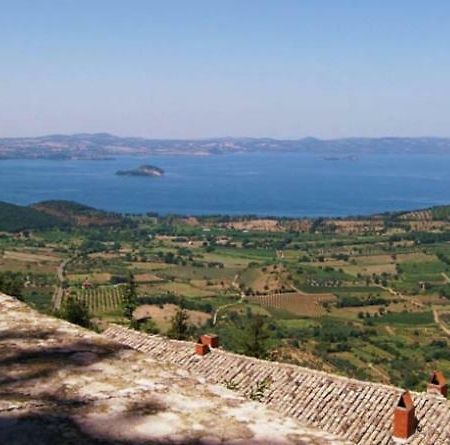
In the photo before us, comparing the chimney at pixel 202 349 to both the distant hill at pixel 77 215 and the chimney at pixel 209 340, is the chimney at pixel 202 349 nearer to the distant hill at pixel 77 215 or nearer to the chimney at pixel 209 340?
the chimney at pixel 209 340

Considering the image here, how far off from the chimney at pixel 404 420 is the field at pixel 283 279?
16339 millimetres

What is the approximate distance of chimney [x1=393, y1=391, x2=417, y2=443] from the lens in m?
14.9

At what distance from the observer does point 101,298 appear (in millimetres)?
87125

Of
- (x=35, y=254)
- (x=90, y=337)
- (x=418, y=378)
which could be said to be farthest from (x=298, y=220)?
(x=90, y=337)

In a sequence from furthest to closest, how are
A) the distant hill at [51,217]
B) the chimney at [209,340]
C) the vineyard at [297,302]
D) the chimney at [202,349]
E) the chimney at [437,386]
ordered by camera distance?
the distant hill at [51,217] → the vineyard at [297,302] → the chimney at [209,340] → the chimney at [202,349] → the chimney at [437,386]

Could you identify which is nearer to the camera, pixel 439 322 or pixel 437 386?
pixel 437 386

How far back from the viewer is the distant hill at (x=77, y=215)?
16425 centimetres

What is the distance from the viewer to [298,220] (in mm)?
169500

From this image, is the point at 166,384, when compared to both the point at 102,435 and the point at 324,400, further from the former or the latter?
the point at 324,400

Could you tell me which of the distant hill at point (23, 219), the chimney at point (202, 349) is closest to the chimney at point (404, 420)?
the chimney at point (202, 349)

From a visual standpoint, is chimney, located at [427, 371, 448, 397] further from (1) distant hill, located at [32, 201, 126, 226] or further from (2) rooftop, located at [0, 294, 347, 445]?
(1) distant hill, located at [32, 201, 126, 226]

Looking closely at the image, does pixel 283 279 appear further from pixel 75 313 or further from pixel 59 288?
pixel 75 313

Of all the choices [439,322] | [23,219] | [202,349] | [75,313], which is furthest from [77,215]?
[202,349]

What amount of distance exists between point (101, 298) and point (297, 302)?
948 inches
